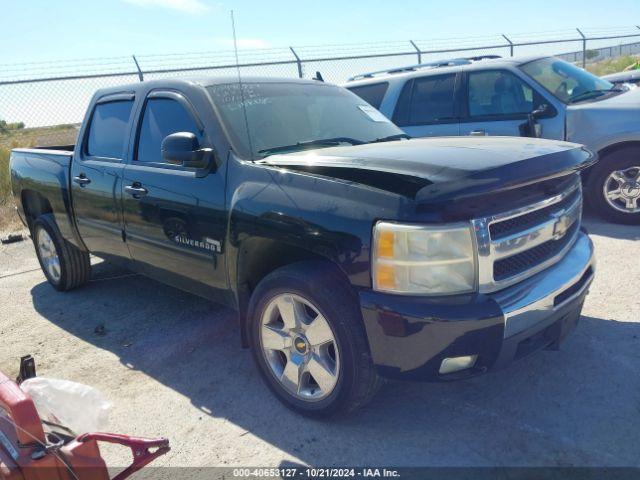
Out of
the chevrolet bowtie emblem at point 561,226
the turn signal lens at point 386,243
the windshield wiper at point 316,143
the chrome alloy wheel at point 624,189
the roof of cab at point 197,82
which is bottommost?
the chrome alloy wheel at point 624,189

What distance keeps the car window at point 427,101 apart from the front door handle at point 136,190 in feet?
13.5

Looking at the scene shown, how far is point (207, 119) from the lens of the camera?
3.42 metres

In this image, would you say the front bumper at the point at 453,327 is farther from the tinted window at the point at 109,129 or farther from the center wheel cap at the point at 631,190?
the center wheel cap at the point at 631,190

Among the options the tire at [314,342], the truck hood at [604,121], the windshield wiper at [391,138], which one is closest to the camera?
the tire at [314,342]

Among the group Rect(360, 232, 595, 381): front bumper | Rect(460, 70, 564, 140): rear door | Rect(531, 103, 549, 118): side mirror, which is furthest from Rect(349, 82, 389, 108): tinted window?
Rect(360, 232, 595, 381): front bumper

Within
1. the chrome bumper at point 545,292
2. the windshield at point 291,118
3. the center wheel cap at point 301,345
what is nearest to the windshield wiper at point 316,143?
the windshield at point 291,118

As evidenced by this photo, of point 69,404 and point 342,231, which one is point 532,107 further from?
point 69,404

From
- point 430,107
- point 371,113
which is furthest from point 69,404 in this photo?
point 430,107

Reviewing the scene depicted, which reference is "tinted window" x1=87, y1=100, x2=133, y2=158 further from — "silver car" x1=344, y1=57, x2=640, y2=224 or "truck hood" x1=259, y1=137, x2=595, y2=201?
"silver car" x1=344, y1=57, x2=640, y2=224

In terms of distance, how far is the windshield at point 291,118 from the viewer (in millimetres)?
3396

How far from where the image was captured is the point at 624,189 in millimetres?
5930

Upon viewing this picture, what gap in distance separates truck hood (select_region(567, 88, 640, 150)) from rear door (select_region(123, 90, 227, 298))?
440 cm

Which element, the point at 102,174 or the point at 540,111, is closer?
the point at 102,174

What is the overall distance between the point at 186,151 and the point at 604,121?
4.73 metres
